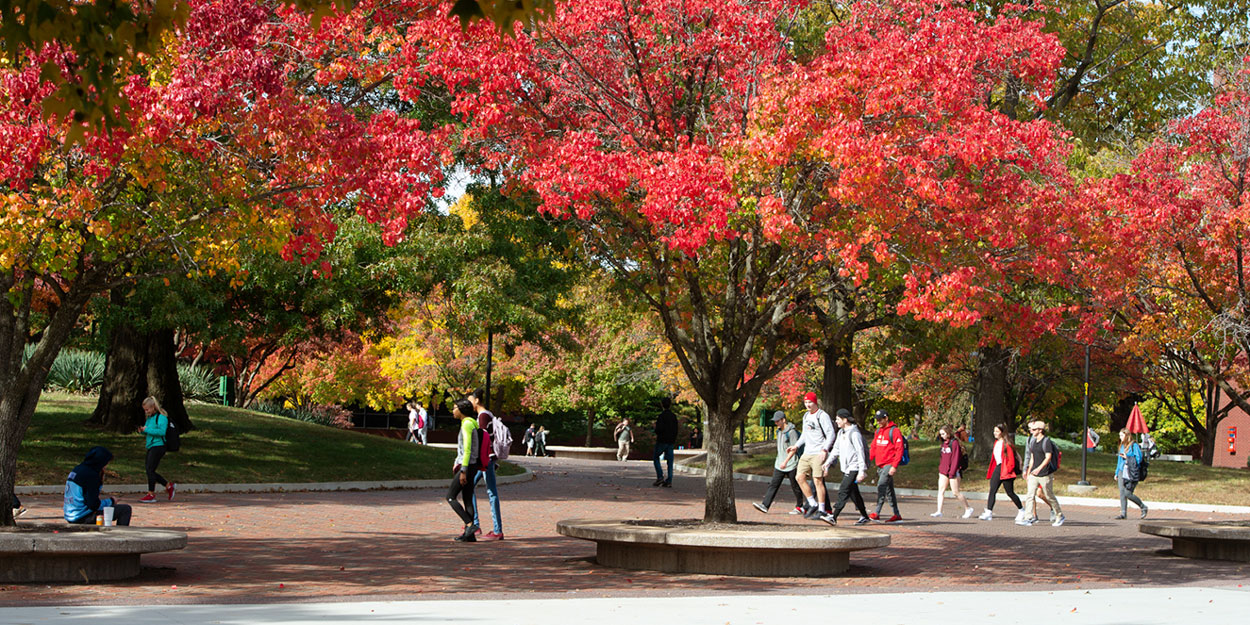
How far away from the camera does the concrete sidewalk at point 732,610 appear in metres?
8.28

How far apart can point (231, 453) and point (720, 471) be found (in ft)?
48.2

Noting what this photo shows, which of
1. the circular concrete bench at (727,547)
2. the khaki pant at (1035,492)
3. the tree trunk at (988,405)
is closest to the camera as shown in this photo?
Result: the circular concrete bench at (727,547)

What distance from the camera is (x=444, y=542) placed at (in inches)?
570

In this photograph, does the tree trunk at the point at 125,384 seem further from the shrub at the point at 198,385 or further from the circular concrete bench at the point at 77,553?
the circular concrete bench at the point at 77,553

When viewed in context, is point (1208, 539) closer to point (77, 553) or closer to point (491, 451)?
point (491, 451)

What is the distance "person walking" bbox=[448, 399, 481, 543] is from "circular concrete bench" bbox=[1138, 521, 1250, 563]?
8002mm

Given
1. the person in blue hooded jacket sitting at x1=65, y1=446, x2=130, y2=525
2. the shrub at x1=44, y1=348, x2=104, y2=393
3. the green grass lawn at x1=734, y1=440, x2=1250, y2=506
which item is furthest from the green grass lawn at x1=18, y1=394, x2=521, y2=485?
the green grass lawn at x1=734, y1=440, x2=1250, y2=506

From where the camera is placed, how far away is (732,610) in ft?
30.9

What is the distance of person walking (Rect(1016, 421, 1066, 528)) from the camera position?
18812 mm

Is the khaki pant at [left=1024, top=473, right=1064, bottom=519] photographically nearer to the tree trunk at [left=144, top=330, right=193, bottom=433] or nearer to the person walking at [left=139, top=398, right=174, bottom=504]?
the person walking at [left=139, top=398, right=174, bottom=504]

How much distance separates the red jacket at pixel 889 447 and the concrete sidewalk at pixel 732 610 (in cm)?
821

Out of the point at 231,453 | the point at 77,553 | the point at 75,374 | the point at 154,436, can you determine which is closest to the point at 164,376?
the point at 231,453

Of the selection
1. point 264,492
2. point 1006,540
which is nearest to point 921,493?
point 1006,540

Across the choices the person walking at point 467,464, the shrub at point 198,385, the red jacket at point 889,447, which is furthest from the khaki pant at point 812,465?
the shrub at point 198,385
